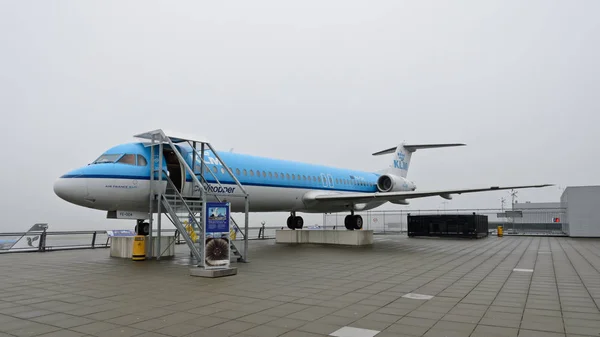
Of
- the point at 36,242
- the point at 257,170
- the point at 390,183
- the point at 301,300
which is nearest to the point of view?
the point at 301,300

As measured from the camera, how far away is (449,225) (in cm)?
2778

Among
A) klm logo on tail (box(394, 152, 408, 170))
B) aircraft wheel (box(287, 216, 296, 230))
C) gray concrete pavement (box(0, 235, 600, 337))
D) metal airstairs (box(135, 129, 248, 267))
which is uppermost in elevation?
klm logo on tail (box(394, 152, 408, 170))

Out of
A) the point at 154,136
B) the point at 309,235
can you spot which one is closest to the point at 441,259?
the point at 309,235

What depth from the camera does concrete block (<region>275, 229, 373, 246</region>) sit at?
19844 mm

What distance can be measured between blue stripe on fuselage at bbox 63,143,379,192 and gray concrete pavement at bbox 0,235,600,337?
2968 mm

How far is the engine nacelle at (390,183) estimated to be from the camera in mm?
27531

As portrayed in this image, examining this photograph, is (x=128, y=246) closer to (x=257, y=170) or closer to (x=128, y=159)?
(x=128, y=159)

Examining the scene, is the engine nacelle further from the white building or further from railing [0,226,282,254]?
railing [0,226,282,254]

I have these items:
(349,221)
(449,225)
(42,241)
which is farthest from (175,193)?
(449,225)

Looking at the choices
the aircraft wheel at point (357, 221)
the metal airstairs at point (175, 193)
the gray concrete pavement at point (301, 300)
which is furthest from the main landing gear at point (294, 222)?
the gray concrete pavement at point (301, 300)

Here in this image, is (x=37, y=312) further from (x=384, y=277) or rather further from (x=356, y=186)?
(x=356, y=186)

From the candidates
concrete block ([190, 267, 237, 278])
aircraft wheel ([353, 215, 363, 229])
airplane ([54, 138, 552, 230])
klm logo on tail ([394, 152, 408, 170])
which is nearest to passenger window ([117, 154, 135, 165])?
airplane ([54, 138, 552, 230])

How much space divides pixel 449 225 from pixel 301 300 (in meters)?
23.0

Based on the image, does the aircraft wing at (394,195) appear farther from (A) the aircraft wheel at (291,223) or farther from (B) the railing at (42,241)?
(B) the railing at (42,241)
